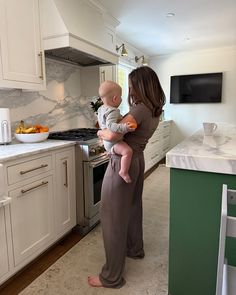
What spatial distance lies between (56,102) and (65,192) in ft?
3.79

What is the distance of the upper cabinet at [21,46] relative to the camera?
5.72 ft

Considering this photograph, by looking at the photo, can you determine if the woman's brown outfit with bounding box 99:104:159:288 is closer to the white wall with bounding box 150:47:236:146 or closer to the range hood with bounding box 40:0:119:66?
the range hood with bounding box 40:0:119:66

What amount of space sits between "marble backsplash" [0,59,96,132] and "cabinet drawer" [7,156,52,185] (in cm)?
62

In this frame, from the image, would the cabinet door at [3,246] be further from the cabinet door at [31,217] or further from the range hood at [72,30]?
the range hood at [72,30]

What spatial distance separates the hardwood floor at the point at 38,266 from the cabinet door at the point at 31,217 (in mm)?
126

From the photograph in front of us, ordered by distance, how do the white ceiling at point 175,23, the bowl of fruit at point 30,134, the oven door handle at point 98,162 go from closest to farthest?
the bowl of fruit at point 30,134 < the oven door handle at point 98,162 < the white ceiling at point 175,23

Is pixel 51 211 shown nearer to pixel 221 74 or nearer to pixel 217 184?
pixel 217 184

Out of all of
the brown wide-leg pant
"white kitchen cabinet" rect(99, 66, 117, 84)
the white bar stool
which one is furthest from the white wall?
the white bar stool

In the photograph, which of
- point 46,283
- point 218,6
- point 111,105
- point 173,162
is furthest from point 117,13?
point 46,283

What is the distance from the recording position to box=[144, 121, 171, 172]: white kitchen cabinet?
4.10 meters

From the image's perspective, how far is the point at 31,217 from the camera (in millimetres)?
1686

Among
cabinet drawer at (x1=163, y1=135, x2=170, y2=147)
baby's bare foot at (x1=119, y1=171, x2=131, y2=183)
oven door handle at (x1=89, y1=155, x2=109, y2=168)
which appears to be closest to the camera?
baby's bare foot at (x1=119, y1=171, x2=131, y2=183)

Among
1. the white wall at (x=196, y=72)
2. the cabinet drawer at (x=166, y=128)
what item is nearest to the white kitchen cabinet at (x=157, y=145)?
the cabinet drawer at (x=166, y=128)

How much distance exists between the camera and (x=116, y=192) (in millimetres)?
1441
